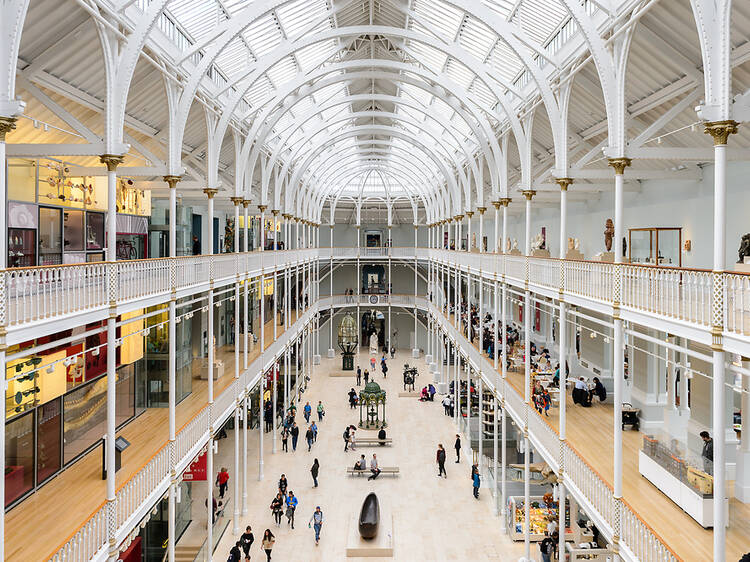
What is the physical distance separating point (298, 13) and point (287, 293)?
1511 cm

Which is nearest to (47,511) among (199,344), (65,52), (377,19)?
(65,52)

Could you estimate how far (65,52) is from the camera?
11492mm

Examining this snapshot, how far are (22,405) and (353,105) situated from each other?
87.7ft

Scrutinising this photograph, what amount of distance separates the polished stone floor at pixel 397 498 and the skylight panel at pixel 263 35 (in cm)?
1649

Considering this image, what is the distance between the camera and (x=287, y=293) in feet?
99.9

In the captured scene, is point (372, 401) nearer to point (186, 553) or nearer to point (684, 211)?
point (186, 553)

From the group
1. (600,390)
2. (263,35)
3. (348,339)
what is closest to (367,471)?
(600,390)

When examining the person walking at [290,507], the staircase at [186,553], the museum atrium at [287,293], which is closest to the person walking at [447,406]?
the museum atrium at [287,293]

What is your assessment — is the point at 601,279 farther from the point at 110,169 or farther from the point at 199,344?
the point at 199,344

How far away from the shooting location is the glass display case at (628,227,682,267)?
17.1 metres

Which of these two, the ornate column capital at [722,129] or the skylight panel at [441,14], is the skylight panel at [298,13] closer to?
the skylight panel at [441,14]

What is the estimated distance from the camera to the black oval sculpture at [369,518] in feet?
56.9

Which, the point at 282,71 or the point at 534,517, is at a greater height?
the point at 282,71

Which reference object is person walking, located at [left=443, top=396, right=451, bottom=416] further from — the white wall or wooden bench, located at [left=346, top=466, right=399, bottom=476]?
the white wall
